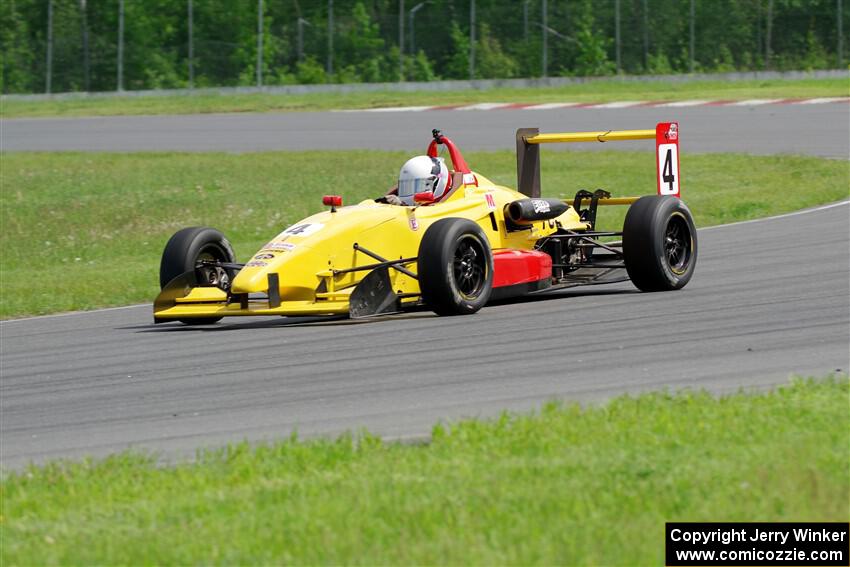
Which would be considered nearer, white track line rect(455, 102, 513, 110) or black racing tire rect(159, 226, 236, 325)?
black racing tire rect(159, 226, 236, 325)

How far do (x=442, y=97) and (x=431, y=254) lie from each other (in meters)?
34.9

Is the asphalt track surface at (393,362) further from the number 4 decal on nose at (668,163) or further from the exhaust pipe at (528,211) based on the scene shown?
the number 4 decal on nose at (668,163)

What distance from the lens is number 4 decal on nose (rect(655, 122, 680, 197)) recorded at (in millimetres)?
13789

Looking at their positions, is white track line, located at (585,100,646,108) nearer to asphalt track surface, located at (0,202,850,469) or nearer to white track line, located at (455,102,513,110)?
white track line, located at (455,102,513,110)

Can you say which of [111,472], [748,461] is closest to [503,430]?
[748,461]

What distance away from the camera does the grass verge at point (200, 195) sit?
17.0 metres

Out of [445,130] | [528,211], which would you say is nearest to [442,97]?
[445,130]

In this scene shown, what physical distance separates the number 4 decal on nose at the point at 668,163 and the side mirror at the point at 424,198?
2.38 metres

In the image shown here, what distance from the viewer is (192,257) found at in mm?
12633

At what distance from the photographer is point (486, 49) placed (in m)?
50.2

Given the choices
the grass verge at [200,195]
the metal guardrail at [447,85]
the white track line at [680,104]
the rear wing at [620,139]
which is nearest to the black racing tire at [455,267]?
the rear wing at [620,139]

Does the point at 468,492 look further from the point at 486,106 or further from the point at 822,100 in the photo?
the point at 486,106

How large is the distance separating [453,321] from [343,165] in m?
15.7

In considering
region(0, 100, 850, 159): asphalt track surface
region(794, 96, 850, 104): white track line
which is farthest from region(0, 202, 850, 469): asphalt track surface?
region(794, 96, 850, 104): white track line
